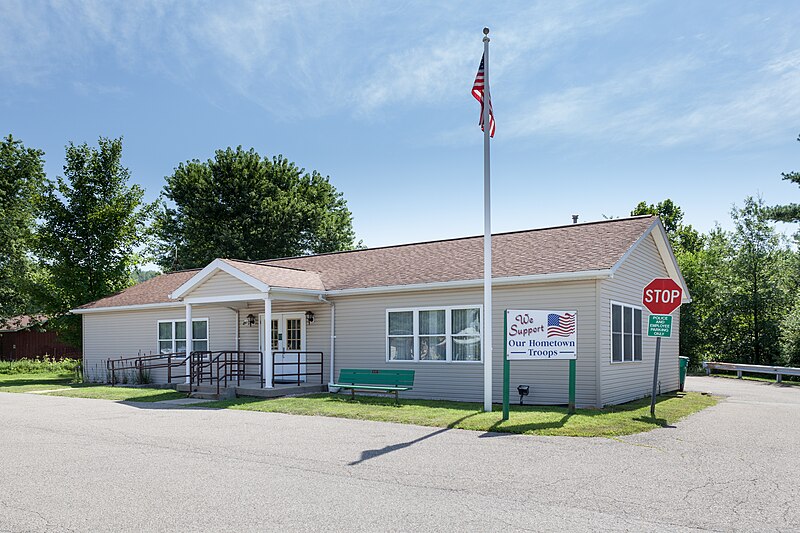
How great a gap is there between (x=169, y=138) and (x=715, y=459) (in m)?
28.4

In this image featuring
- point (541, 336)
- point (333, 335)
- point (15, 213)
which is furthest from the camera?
point (15, 213)

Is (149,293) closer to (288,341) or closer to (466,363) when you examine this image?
(288,341)

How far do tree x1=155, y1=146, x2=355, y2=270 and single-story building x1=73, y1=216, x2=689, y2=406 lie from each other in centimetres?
1791

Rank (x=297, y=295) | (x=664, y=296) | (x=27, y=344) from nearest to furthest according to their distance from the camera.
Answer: (x=664, y=296) → (x=297, y=295) → (x=27, y=344)

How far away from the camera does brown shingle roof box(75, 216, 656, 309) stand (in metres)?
15.8

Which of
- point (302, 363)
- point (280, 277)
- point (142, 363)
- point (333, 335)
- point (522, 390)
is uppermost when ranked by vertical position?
point (280, 277)

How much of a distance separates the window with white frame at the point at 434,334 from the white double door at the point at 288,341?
334 centimetres

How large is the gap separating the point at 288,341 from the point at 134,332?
827cm

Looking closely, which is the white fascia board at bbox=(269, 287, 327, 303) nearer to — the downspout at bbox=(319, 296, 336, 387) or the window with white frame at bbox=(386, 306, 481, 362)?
the downspout at bbox=(319, 296, 336, 387)

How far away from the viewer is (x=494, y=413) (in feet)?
43.8

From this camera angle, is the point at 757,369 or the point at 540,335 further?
the point at 757,369

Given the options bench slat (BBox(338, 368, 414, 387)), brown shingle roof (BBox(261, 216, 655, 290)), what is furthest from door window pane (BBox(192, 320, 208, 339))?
bench slat (BBox(338, 368, 414, 387))

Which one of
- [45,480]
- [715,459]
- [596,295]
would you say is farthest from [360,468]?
[596,295]

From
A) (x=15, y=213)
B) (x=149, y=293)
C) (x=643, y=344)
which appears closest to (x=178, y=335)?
(x=149, y=293)
